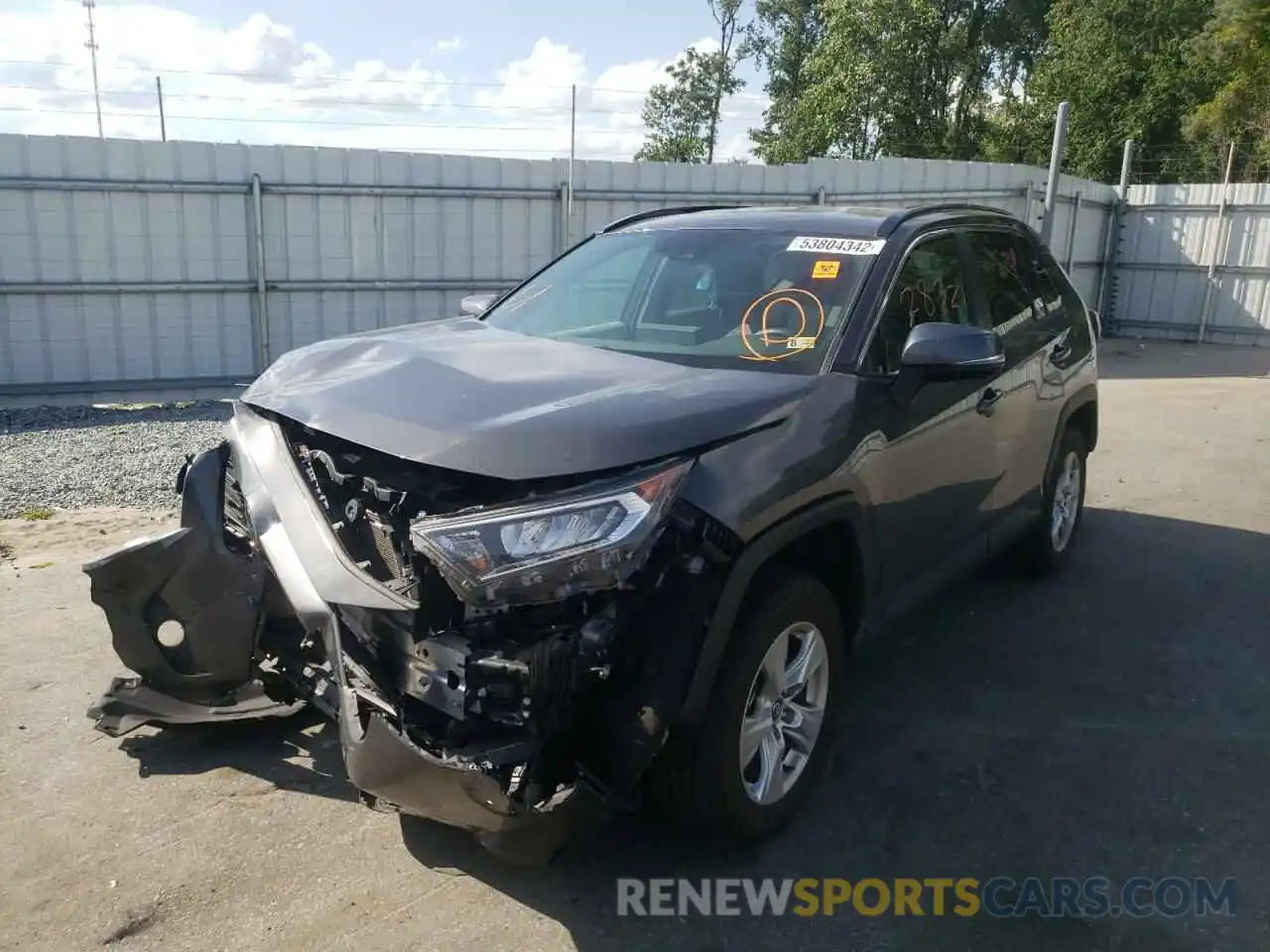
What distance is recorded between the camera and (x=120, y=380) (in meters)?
10.8

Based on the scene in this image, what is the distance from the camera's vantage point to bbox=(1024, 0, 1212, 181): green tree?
105ft

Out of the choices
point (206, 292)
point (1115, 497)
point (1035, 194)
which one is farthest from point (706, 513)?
point (1035, 194)

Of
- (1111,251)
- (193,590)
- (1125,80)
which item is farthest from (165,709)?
(1125,80)

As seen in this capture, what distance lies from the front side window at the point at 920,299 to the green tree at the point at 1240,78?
91.3 ft

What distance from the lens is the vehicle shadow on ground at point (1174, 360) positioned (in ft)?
49.2

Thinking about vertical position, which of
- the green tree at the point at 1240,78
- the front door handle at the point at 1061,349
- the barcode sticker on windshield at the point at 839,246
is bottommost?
the front door handle at the point at 1061,349

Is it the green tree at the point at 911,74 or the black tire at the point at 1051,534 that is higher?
the green tree at the point at 911,74

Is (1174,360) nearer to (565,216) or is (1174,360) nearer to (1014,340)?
(565,216)

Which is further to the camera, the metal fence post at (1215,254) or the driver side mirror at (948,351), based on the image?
the metal fence post at (1215,254)

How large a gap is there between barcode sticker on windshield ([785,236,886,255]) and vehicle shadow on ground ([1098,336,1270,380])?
39.2 ft

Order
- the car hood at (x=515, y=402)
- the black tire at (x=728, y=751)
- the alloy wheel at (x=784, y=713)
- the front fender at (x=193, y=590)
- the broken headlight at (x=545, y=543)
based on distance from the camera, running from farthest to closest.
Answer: the front fender at (x=193, y=590) → the alloy wheel at (x=784, y=713) → the black tire at (x=728, y=751) → the car hood at (x=515, y=402) → the broken headlight at (x=545, y=543)

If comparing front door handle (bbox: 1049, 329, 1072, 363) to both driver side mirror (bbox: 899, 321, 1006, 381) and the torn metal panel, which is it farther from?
the torn metal panel

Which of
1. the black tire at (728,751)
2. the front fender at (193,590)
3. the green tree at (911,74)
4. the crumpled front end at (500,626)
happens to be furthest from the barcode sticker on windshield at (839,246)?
the green tree at (911,74)

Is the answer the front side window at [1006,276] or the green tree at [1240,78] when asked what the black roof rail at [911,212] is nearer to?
the front side window at [1006,276]
